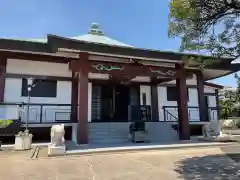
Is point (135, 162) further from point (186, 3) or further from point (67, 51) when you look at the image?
point (67, 51)

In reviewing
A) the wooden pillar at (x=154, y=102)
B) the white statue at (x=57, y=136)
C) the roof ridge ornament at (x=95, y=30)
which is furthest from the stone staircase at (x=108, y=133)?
the roof ridge ornament at (x=95, y=30)

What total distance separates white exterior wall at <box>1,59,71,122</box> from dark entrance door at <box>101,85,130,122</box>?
8.48ft

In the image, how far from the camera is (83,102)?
33.1 feet

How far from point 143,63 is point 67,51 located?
3.86m

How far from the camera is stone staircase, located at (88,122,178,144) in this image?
11.3 metres

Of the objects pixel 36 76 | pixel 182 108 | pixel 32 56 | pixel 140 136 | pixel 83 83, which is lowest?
pixel 140 136

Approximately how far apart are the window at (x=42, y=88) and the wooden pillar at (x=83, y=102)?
10.5 feet

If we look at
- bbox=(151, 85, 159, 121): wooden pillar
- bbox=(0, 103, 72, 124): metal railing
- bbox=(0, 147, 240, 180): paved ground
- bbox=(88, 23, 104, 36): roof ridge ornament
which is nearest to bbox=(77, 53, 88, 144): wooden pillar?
bbox=(0, 147, 240, 180): paved ground

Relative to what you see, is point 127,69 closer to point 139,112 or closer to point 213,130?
point 139,112

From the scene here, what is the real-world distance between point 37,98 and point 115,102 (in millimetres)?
4975

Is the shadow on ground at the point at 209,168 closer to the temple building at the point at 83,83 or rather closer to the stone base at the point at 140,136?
the stone base at the point at 140,136

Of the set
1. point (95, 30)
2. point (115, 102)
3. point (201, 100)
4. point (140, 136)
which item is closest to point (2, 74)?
point (115, 102)

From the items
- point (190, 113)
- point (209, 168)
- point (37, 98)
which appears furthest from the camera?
point (190, 113)

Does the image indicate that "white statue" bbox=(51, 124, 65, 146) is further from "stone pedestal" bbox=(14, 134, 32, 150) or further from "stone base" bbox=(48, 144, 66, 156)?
"stone pedestal" bbox=(14, 134, 32, 150)
